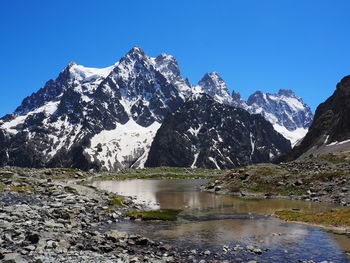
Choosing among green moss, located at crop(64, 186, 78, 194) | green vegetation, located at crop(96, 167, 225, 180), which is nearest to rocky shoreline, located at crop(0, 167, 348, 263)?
green moss, located at crop(64, 186, 78, 194)

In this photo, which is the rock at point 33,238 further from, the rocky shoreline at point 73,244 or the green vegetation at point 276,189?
the green vegetation at point 276,189

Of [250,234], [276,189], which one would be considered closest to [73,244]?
[250,234]

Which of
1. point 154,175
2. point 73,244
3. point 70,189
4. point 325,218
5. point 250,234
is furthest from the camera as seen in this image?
point 154,175

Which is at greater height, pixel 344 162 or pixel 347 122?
pixel 347 122

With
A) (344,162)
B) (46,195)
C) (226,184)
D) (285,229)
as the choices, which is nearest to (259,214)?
(285,229)

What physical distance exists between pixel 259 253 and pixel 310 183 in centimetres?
4308

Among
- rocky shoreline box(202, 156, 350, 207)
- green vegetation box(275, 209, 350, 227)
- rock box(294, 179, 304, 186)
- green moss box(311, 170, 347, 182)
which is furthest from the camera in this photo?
rock box(294, 179, 304, 186)

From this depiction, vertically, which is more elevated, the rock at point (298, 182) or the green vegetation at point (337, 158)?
the green vegetation at point (337, 158)

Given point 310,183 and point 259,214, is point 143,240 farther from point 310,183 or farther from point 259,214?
point 310,183

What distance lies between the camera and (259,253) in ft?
81.5

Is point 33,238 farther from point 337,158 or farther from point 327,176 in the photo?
point 337,158

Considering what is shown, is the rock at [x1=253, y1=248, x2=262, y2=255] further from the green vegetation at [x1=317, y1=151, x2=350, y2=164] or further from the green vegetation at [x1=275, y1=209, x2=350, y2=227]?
the green vegetation at [x1=317, y1=151, x2=350, y2=164]

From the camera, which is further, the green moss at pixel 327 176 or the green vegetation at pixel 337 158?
the green vegetation at pixel 337 158

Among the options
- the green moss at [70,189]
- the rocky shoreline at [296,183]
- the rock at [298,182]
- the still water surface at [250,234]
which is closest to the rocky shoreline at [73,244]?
the still water surface at [250,234]
